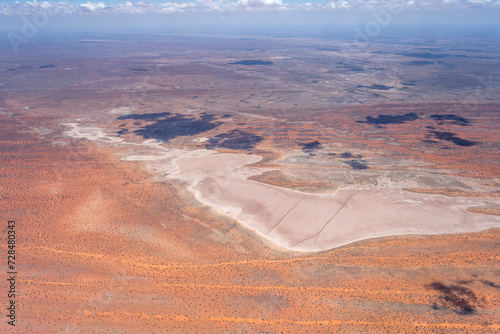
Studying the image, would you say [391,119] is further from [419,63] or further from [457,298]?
[419,63]

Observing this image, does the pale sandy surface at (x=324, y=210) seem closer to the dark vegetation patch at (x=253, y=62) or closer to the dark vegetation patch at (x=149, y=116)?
the dark vegetation patch at (x=149, y=116)

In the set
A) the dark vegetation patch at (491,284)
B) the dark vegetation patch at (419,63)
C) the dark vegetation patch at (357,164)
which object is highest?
the dark vegetation patch at (419,63)

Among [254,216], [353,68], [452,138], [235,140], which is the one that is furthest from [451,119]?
[353,68]

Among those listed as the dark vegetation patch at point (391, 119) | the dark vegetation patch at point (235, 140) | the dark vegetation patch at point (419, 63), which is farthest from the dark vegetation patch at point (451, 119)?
the dark vegetation patch at point (419, 63)

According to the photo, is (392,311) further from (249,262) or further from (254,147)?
(254,147)

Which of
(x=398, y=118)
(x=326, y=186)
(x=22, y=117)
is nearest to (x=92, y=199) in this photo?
(x=326, y=186)
